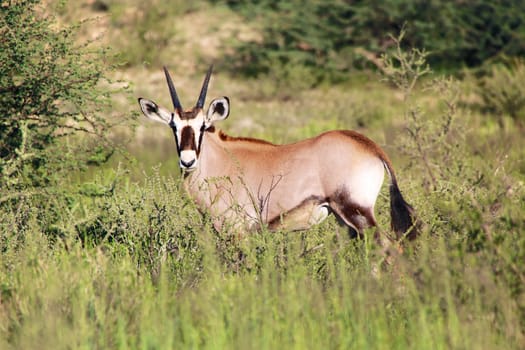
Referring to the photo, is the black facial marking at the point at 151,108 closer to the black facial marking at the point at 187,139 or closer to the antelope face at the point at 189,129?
the antelope face at the point at 189,129

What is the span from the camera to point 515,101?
47.3ft

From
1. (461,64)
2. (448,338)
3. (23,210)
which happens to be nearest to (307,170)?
(23,210)

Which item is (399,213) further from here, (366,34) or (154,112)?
(366,34)

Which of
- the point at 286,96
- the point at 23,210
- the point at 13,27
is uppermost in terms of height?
the point at 13,27

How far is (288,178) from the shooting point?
274 inches

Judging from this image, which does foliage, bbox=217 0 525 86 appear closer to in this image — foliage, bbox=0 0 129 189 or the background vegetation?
the background vegetation

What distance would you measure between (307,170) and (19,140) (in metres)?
2.43

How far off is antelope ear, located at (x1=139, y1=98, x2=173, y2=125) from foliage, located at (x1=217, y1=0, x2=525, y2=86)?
11.1 metres

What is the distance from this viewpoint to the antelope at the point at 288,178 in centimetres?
671

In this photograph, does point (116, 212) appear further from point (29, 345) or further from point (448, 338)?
point (448, 338)

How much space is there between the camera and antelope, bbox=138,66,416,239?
671 cm

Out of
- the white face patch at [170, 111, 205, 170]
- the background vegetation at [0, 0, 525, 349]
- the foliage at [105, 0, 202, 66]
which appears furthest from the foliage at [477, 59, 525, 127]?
the white face patch at [170, 111, 205, 170]

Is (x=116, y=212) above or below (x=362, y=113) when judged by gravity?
above

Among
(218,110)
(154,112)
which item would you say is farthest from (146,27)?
(218,110)
